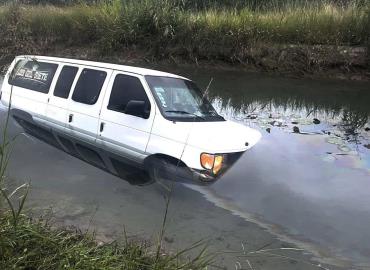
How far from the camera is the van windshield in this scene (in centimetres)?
786

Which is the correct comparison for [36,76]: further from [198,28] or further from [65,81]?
[198,28]

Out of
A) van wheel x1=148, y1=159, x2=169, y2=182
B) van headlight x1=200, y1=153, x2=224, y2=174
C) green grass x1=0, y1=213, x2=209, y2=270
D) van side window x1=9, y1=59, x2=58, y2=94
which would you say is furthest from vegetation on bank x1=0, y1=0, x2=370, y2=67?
green grass x1=0, y1=213, x2=209, y2=270

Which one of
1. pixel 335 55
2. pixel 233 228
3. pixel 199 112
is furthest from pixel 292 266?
pixel 335 55

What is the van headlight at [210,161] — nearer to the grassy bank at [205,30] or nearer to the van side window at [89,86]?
the van side window at [89,86]

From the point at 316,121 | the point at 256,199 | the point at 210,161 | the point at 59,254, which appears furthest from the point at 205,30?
the point at 59,254

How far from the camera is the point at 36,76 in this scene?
10.4m

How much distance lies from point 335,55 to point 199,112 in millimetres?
11159

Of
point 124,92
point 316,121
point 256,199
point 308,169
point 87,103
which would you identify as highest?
point 124,92

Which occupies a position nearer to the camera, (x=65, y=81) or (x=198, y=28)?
(x=65, y=81)

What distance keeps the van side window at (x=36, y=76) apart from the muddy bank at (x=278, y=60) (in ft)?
19.7

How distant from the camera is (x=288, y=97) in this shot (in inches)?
588

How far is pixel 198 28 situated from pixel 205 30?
39cm

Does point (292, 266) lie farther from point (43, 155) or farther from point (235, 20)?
point (235, 20)

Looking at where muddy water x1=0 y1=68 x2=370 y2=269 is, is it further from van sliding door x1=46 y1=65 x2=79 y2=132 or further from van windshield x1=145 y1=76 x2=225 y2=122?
van windshield x1=145 y1=76 x2=225 y2=122
